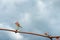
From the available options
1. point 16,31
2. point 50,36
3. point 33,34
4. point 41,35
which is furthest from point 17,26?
point 50,36

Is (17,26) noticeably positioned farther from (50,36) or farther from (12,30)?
(50,36)

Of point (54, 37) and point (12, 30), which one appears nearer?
point (12, 30)

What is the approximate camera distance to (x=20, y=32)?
989cm

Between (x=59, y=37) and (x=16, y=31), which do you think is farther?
(x=59, y=37)

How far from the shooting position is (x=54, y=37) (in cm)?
1067

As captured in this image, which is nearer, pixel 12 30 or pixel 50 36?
pixel 12 30

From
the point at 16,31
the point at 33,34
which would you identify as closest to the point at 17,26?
the point at 16,31

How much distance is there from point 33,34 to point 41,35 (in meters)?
0.69

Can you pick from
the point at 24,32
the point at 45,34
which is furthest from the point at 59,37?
the point at 24,32

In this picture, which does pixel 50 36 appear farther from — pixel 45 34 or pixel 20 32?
pixel 20 32

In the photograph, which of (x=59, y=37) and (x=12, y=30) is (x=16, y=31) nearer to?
(x=12, y=30)

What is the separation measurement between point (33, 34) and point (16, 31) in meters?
1.30

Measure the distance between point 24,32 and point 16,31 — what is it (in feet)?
1.87

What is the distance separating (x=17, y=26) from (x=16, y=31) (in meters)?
0.41
